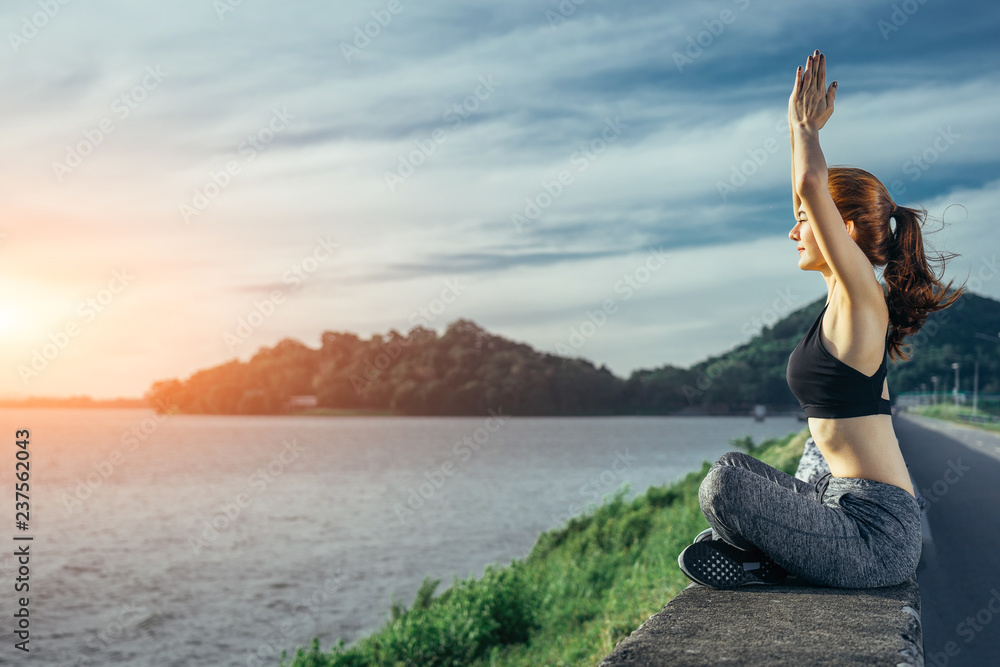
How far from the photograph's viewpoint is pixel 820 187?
3.15 meters

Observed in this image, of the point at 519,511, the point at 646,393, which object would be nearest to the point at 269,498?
the point at 519,511

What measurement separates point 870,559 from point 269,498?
48.6 meters

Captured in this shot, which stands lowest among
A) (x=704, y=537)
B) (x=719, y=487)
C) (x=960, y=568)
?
A: (x=960, y=568)

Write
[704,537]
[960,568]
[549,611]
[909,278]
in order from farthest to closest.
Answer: [549,611], [960,568], [704,537], [909,278]

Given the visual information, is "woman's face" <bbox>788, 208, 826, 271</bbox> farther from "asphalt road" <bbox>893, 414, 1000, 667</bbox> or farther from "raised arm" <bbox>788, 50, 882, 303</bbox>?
"asphalt road" <bbox>893, 414, 1000, 667</bbox>

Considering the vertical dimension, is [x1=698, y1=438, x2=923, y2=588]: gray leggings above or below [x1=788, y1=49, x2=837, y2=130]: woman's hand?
below

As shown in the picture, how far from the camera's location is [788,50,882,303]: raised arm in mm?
3152

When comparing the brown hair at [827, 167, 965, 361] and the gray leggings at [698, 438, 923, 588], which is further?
the brown hair at [827, 167, 965, 361]

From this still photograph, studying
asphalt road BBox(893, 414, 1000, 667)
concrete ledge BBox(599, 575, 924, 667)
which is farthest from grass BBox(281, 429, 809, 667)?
concrete ledge BBox(599, 575, 924, 667)

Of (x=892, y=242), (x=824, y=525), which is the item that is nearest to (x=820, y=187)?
(x=892, y=242)

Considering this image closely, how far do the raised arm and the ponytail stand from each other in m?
0.28

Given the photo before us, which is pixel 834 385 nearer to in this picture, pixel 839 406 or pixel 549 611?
pixel 839 406

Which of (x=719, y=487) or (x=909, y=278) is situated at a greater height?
(x=909, y=278)

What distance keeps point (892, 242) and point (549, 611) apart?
927cm
